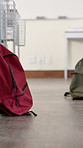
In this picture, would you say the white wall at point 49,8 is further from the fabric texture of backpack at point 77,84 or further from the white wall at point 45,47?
the fabric texture of backpack at point 77,84

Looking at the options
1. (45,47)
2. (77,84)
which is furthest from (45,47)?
(77,84)

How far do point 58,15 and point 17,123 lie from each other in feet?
12.7

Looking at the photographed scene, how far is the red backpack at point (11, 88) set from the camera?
158cm

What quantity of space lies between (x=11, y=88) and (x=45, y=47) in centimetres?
356

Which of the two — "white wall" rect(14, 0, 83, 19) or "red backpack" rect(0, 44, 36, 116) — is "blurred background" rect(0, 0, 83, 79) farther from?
"red backpack" rect(0, 44, 36, 116)

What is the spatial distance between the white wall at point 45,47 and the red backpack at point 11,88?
11.1 ft

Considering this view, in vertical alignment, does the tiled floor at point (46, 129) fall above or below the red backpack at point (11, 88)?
below

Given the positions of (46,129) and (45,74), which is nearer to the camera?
(46,129)

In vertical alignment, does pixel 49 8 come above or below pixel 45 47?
above

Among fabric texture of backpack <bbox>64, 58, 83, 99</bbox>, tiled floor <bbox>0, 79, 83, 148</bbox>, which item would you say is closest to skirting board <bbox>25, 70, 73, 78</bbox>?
fabric texture of backpack <bbox>64, 58, 83, 99</bbox>

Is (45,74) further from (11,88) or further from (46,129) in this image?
(46,129)

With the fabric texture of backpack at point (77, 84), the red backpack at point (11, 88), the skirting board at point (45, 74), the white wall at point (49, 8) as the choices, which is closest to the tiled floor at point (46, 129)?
the red backpack at point (11, 88)

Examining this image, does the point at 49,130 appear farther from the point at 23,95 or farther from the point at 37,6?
the point at 37,6

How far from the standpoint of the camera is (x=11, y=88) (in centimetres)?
161
